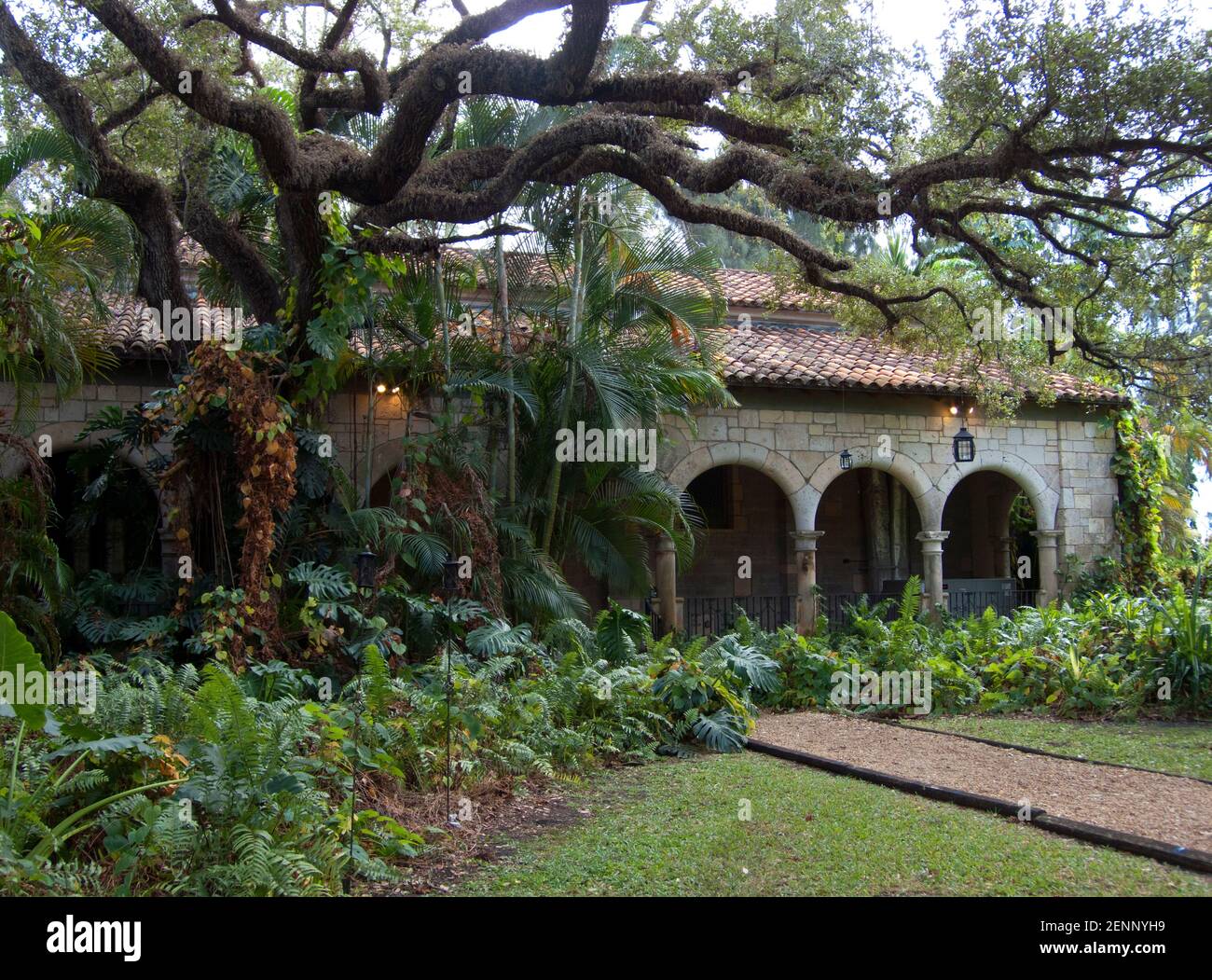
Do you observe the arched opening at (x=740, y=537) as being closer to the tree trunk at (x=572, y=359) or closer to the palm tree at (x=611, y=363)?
the palm tree at (x=611, y=363)

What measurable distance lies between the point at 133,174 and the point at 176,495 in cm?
291

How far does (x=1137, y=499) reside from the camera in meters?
15.1

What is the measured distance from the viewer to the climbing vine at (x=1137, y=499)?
587 inches

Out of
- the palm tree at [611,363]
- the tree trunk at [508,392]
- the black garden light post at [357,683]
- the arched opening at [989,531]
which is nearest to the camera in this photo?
the black garden light post at [357,683]

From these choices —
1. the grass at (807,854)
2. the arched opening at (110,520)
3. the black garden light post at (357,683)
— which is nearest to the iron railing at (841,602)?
the black garden light post at (357,683)

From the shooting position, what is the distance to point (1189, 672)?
8.70 meters

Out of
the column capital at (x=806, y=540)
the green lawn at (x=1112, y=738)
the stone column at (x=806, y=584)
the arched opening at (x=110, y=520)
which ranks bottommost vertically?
the green lawn at (x=1112, y=738)

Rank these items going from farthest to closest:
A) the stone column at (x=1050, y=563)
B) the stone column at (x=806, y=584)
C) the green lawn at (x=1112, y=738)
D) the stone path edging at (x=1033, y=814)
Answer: the stone column at (x=1050, y=563), the stone column at (x=806, y=584), the green lawn at (x=1112, y=738), the stone path edging at (x=1033, y=814)

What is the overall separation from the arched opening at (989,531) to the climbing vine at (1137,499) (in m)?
1.69

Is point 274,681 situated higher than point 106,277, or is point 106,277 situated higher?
point 106,277

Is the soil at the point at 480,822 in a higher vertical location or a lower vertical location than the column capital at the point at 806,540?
lower

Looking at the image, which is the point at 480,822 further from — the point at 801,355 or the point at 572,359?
the point at 801,355
